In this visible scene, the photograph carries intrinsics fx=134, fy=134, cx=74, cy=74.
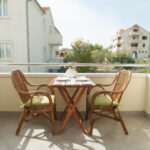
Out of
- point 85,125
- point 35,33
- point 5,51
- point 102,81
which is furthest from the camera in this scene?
point 35,33

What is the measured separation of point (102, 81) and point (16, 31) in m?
5.24

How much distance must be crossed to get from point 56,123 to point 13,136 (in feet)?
2.09

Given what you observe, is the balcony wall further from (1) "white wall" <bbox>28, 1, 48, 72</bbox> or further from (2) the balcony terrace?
(1) "white wall" <bbox>28, 1, 48, 72</bbox>

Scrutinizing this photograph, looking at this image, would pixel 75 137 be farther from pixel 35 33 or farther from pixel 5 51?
pixel 35 33

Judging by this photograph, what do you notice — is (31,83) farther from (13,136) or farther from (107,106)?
(107,106)

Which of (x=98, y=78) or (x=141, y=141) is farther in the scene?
(x=98, y=78)

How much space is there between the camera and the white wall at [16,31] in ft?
19.5

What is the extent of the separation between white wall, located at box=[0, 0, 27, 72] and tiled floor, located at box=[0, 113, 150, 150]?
4.33 meters

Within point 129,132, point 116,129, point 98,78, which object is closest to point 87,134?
point 116,129

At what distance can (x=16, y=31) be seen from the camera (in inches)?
239

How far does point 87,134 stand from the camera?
72.5 inches

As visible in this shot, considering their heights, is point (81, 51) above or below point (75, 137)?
above

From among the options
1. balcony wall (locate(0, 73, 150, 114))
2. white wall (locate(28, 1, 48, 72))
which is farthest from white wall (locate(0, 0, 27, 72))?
balcony wall (locate(0, 73, 150, 114))

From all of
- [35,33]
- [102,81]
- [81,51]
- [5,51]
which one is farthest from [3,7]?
[102,81]
